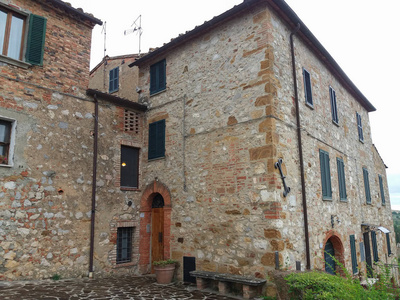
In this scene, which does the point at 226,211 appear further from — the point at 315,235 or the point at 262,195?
the point at 315,235

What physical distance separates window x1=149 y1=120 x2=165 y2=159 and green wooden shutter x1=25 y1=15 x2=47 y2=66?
3.71 meters

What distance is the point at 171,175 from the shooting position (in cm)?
945

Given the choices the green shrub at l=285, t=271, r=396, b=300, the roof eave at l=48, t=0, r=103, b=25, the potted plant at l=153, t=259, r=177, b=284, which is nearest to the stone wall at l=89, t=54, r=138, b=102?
the roof eave at l=48, t=0, r=103, b=25

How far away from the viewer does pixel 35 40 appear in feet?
27.1

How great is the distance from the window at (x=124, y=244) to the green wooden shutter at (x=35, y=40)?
528 cm

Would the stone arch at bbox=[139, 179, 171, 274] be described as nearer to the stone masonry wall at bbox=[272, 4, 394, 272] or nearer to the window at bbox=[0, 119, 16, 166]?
the stone masonry wall at bbox=[272, 4, 394, 272]

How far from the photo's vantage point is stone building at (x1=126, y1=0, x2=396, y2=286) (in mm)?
7480

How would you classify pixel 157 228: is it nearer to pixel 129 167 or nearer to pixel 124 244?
pixel 124 244

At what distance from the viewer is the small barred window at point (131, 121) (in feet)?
33.5

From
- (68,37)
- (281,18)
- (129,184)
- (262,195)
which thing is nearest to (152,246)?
(129,184)

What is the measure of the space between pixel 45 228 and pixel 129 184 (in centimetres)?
283

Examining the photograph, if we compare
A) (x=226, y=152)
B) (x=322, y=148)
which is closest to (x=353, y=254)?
(x=322, y=148)

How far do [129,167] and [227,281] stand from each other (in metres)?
4.80

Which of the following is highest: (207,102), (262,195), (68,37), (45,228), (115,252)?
(68,37)
